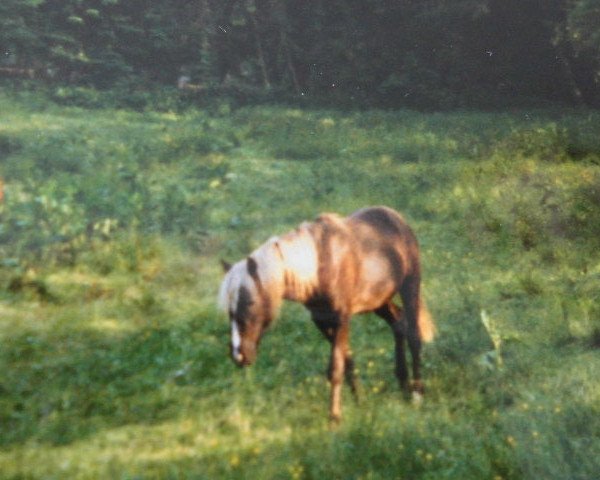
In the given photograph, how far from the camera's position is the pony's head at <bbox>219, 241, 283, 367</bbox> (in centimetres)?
492

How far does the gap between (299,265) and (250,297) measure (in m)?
0.41

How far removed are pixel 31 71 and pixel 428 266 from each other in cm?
357

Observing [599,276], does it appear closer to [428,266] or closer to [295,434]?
[428,266]

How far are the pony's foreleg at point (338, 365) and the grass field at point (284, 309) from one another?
0.12m

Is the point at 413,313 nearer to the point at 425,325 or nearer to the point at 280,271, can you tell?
the point at 425,325

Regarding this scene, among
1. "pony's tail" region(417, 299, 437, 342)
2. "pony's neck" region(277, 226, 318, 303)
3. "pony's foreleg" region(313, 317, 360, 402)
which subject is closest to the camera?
"pony's neck" region(277, 226, 318, 303)

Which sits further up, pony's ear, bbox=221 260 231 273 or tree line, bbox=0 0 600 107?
tree line, bbox=0 0 600 107

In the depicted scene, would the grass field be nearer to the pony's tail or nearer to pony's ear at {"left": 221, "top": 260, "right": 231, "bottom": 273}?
the pony's tail

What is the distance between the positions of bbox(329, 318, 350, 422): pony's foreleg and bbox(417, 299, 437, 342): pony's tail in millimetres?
822

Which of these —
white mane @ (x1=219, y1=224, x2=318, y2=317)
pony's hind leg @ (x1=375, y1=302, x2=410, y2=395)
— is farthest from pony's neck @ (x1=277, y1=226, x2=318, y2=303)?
pony's hind leg @ (x1=375, y1=302, x2=410, y2=395)

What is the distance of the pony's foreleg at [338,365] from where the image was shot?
524 centimetres

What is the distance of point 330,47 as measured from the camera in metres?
7.73

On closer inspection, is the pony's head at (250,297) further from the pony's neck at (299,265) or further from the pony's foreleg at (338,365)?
the pony's foreleg at (338,365)

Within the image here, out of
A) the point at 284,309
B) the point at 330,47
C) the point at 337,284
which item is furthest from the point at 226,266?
the point at 330,47
